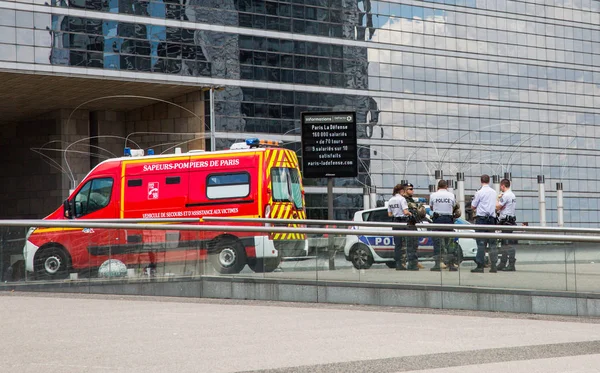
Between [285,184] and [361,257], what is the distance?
7.24m

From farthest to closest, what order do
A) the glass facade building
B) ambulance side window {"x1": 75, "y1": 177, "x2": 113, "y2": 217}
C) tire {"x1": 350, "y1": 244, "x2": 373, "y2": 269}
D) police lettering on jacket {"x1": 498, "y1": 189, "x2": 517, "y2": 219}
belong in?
the glass facade building < ambulance side window {"x1": 75, "y1": 177, "x2": 113, "y2": 217} < police lettering on jacket {"x1": 498, "y1": 189, "x2": 517, "y2": 219} < tire {"x1": 350, "y1": 244, "x2": 373, "y2": 269}

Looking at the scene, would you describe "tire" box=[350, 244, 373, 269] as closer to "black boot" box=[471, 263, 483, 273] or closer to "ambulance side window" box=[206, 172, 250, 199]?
"black boot" box=[471, 263, 483, 273]

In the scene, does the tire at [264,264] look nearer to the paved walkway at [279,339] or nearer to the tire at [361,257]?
the tire at [361,257]

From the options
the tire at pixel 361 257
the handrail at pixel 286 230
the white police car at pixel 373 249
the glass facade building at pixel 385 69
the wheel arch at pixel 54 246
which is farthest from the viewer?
the glass facade building at pixel 385 69

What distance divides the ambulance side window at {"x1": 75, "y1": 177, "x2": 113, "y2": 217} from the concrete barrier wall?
6.94 meters

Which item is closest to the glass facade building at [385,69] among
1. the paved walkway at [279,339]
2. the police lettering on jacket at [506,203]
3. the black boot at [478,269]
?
the police lettering on jacket at [506,203]

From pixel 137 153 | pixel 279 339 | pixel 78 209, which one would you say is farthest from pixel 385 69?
pixel 279 339

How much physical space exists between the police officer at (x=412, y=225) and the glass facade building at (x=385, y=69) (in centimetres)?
3264

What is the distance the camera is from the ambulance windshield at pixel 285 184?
21641 mm

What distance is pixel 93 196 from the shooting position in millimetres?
22844

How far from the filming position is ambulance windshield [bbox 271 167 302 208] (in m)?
21.6

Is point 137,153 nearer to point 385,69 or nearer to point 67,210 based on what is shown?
point 67,210

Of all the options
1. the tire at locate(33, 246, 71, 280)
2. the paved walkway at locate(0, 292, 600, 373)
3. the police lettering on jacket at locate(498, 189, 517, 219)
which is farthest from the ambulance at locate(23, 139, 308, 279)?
the paved walkway at locate(0, 292, 600, 373)

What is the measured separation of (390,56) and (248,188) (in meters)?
45.6
